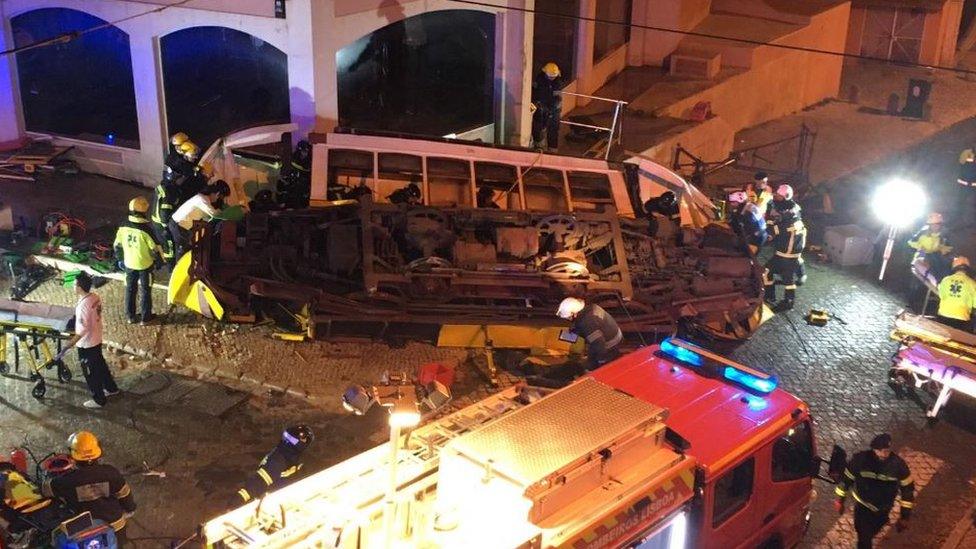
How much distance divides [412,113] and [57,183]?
6.62 meters

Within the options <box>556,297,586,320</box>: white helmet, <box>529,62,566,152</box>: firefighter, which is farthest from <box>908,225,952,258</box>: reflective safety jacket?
<box>556,297,586,320</box>: white helmet

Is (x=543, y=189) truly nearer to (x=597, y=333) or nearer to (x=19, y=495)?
(x=597, y=333)

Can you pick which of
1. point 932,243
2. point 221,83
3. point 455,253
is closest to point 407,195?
point 455,253

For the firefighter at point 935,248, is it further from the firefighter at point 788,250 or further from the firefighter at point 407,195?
the firefighter at point 407,195

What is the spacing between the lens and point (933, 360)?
10.6m

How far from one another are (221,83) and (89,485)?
1635 centimetres

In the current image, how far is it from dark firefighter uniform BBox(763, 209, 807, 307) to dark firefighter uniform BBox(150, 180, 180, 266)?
7851 mm

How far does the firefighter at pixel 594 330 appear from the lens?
32.0ft

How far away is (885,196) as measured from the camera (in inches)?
614

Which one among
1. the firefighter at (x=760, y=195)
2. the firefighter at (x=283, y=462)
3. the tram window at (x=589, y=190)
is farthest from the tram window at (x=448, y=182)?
the firefighter at (x=283, y=462)

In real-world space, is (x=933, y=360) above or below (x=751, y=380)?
below

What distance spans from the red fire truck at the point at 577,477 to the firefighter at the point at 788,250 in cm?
629

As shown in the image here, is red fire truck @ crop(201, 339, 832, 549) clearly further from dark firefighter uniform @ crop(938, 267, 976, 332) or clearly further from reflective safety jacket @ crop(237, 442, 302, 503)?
dark firefighter uniform @ crop(938, 267, 976, 332)

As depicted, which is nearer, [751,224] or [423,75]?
[751,224]
